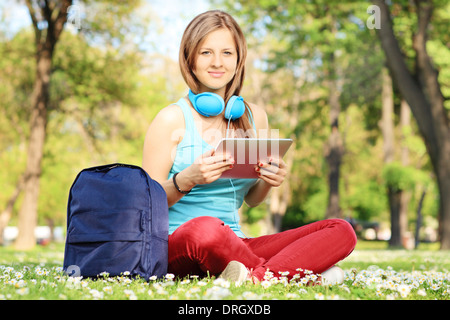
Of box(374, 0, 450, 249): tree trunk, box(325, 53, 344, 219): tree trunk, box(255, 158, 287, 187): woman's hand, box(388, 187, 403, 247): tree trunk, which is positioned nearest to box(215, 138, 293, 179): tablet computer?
box(255, 158, 287, 187): woman's hand

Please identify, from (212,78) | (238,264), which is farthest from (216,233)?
(212,78)

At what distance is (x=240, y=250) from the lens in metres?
3.62

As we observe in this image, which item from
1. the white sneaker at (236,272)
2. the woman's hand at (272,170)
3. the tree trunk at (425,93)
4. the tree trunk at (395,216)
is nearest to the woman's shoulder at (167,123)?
the woman's hand at (272,170)

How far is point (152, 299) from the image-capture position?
2732mm

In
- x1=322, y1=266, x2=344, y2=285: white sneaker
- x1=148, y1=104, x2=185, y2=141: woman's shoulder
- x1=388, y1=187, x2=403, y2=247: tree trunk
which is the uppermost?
x1=148, y1=104, x2=185, y2=141: woman's shoulder

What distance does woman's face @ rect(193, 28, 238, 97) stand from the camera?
161 inches

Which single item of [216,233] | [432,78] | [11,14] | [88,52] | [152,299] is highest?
[11,14]

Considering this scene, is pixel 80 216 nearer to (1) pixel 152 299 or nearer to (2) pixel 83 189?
(2) pixel 83 189

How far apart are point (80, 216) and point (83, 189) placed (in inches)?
6.9

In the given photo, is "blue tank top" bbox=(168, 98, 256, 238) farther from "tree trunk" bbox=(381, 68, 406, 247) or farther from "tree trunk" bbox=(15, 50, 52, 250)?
"tree trunk" bbox=(381, 68, 406, 247)

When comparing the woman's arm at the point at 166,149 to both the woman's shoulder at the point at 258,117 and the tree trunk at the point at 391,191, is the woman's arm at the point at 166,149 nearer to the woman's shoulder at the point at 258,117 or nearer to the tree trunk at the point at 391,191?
the woman's shoulder at the point at 258,117

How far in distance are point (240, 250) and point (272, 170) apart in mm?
608

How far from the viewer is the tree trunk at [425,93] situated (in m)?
13.7

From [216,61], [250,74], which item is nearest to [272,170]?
[216,61]
